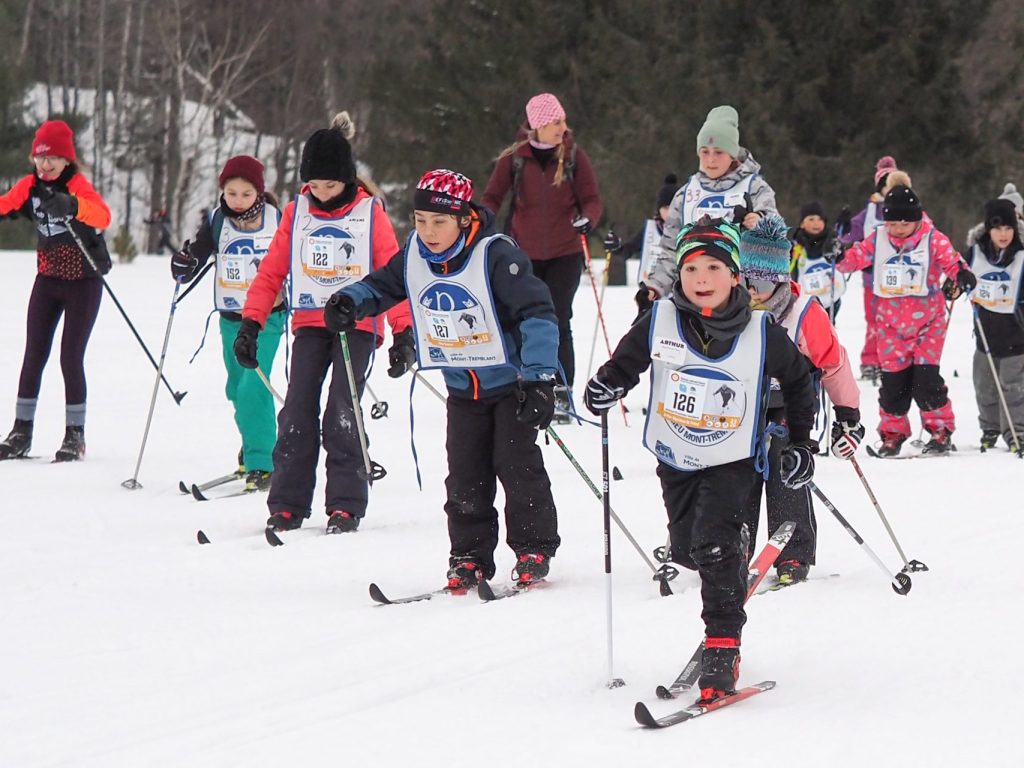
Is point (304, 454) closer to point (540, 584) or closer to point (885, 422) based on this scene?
point (540, 584)

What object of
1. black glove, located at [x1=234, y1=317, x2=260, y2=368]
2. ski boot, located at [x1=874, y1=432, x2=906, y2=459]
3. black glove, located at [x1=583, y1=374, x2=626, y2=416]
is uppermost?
black glove, located at [x1=234, y1=317, x2=260, y2=368]

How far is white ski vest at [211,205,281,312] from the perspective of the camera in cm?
759

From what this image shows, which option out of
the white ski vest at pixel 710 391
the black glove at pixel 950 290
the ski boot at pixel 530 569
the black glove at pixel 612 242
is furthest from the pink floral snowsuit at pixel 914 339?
the white ski vest at pixel 710 391

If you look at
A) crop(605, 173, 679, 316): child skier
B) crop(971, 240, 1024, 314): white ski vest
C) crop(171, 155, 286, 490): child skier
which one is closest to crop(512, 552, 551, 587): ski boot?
crop(171, 155, 286, 490): child skier

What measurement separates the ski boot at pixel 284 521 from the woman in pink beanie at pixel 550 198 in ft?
10.2

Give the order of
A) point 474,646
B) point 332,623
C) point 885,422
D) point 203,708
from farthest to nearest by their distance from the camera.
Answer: point 885,422, point 332,623, point 474,646, point 203,708

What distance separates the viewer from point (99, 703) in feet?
13.5

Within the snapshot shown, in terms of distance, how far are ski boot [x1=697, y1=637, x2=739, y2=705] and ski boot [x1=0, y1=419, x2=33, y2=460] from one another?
5551 mm

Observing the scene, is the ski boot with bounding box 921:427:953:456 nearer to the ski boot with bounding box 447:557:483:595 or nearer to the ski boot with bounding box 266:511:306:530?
the ski boot with bounding box 266:511:306:530

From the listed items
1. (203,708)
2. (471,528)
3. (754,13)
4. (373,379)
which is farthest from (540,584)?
(754,13)

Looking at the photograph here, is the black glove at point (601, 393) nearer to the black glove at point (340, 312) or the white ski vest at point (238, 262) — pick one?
the black glove at point (340, 312)

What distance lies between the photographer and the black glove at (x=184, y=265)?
7523 millimetres

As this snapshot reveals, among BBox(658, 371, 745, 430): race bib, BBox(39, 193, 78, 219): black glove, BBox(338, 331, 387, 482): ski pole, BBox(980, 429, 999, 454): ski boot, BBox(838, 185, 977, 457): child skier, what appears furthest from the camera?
BBox(980, 429, 999, 454): ski boot

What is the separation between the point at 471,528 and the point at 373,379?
23.1ft
